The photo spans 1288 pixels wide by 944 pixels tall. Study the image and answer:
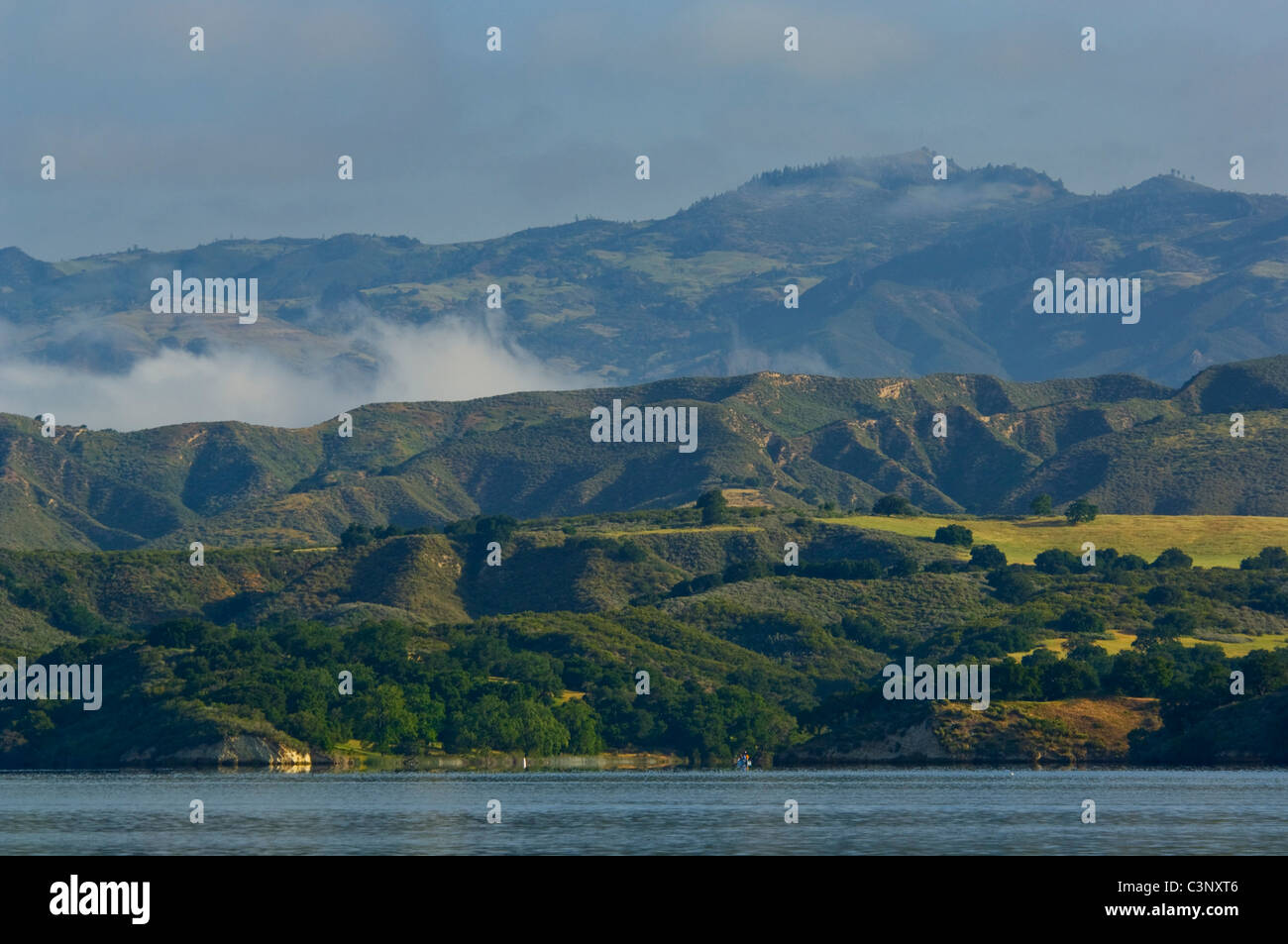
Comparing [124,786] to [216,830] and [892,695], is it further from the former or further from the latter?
[892,695]
